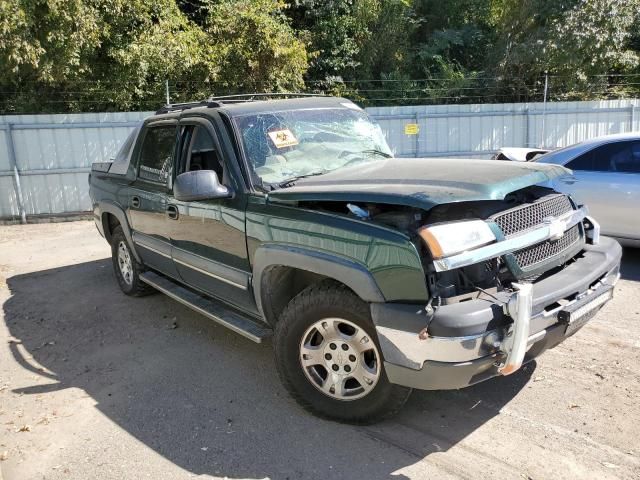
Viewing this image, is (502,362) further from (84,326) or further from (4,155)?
(4,155)

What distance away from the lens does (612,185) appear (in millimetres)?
6570

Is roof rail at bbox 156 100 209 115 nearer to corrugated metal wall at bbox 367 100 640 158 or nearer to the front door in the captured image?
the front door

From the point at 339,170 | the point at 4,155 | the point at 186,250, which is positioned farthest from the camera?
the point at 4,155

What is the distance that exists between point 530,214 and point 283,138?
6.01ft

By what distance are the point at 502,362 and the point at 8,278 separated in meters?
6.79

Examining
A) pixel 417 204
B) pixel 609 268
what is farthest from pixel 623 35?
pixel 417 204

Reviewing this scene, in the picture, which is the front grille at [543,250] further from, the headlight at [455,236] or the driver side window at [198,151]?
the driver side window at [198,151]

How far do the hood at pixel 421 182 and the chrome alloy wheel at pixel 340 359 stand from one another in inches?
30.0

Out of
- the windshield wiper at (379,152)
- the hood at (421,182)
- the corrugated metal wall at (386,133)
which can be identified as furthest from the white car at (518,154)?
the corrugated metal wall at (386,133)

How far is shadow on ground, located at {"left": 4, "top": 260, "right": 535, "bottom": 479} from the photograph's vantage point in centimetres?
331

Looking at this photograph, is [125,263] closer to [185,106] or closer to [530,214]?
[185,106]

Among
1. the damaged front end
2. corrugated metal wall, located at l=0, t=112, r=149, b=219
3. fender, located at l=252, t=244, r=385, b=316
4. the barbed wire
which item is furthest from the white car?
the barbed wire

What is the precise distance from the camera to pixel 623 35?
16.0 meters

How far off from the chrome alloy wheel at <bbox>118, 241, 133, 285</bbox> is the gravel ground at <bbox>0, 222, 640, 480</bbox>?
81 centimetres
